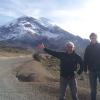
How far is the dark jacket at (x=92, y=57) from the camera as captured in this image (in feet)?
43.5

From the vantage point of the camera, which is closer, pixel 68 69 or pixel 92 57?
pixel 68 69

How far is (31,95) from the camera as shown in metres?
17.7

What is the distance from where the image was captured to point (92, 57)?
13.4 metres

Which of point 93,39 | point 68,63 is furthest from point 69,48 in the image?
point 93,39

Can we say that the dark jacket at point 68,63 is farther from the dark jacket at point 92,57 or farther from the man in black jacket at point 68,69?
the dark jacket at point 92,57

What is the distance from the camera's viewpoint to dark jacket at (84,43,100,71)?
1327 centimetres

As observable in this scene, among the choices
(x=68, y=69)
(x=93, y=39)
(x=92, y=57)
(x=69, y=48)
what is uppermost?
(x=93, y=39)

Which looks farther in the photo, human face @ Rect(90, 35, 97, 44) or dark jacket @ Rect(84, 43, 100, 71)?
dark jacket @ Rect(84, 43, 100, 71)

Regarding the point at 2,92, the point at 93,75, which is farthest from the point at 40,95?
the point at 93,75

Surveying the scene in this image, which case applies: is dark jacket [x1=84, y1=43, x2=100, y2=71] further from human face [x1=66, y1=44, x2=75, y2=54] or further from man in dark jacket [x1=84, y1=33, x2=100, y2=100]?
human face [x1=66, y1=44, x2=75, y2=54]

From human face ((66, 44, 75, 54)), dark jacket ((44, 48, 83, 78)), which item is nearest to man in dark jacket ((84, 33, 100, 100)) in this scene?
dark jacket ((44, 48, 83, 78))

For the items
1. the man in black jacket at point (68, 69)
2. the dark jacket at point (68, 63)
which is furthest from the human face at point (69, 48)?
the dark jacket at point (68, 63)

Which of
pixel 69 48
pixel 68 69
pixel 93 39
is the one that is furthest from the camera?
pixel 93 39

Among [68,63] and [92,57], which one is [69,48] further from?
[92,57]
